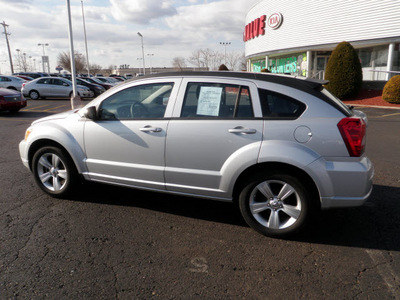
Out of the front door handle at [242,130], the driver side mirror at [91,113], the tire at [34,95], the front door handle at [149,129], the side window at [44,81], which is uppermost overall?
the side window at [44,81]

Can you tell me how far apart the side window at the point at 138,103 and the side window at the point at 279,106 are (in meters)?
1.12

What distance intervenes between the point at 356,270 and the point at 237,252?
1.08 m

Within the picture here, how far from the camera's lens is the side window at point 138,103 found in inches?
152

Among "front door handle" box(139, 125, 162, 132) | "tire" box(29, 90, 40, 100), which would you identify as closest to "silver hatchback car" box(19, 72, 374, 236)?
"front door handle" box(139, 125, 162, 132)

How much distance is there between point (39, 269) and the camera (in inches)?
113

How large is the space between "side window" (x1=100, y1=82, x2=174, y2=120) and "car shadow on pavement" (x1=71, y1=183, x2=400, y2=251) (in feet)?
3.99

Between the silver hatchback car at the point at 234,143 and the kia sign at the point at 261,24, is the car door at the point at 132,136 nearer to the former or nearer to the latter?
the silver hatchback car at the point at 234,143

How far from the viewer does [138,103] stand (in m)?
4.06

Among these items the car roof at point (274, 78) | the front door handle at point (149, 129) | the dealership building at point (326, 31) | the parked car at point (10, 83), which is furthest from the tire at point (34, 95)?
the car roof at point (274, 78)

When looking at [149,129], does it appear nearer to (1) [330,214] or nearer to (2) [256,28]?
(1) [330,214]

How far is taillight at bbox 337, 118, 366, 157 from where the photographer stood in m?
3.12

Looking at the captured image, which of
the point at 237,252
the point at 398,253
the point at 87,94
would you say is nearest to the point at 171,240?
the point at 237,252

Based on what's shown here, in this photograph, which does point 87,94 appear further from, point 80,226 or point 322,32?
point 80,226

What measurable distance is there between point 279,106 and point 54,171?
10.3 ft
